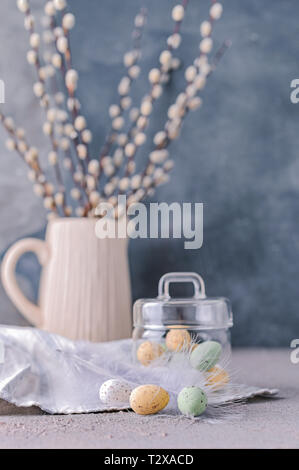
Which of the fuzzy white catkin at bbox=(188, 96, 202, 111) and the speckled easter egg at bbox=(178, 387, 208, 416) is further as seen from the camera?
the fuzzy white catkin at bbox=(188, 96, 202, 111)

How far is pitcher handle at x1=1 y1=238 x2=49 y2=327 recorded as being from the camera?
3.32ft

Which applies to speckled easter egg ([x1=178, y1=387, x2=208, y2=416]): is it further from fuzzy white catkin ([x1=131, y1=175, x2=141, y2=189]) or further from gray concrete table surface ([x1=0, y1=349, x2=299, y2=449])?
fuzzy white catkin ([x1=131, y1=175, x2=141, y2=189])

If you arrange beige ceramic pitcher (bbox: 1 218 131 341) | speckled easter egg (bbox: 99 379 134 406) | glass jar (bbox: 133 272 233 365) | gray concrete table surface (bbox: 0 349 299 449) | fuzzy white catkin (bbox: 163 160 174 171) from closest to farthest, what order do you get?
gray concrete table surface (bbox: 0 349 299 449) < speckled easter egg (bbox: 99 379 134 406) < glass jar (bbox: 133 272 233 365) < beige ceramic pitcher (bbox: 1 218 131 341) < fuzzy white catkin (bbox: 163 160 174 171)

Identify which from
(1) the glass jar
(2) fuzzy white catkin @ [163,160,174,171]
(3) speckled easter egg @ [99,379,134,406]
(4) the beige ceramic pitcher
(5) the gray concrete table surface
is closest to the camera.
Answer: (5) the gray concrete table surface

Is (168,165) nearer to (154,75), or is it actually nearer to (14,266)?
(154,75)

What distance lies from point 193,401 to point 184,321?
17cm

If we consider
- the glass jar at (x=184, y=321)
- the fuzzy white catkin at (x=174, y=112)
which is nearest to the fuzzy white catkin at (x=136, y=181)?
the fuzzy white catkin at (x=174, y=112)

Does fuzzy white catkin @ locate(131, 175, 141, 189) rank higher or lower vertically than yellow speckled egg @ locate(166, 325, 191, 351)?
higher

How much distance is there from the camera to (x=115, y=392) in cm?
64

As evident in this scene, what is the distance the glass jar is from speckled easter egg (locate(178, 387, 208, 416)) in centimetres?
13

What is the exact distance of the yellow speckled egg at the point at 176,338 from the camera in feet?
2.40

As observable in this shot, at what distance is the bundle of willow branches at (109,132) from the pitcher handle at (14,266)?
0.26 feet
